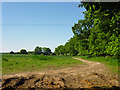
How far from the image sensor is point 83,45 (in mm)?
12102

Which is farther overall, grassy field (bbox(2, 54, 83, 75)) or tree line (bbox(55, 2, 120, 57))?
tree line (bbox(55, 2, 120, 57))

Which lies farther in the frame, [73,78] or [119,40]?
[119,40]

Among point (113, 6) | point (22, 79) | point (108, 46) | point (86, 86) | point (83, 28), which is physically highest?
point (113, 6)

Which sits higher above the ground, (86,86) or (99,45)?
(99,45)

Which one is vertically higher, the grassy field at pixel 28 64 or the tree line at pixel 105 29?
the tree line at pixel 105 29

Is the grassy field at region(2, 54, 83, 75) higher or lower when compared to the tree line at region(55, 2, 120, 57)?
lower

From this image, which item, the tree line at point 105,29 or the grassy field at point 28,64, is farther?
the tree line at point 105,29

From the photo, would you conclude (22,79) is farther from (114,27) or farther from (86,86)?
(114,27)

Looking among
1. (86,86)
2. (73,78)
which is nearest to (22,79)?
(73,78)

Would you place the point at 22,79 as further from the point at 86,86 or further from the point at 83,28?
the point at 83,28

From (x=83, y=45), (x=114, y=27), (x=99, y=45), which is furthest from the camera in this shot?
(x=83, y=45)

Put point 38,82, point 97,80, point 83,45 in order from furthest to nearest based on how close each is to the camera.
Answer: point 83,45 < point 97,80 < point 38,82

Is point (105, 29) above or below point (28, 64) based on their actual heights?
above

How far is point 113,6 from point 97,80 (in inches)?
281
